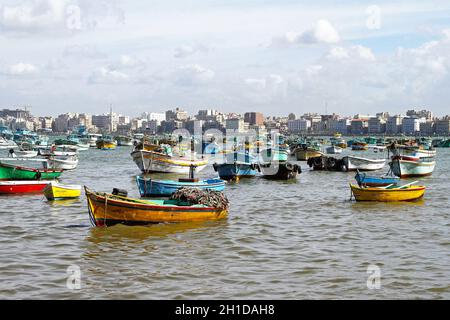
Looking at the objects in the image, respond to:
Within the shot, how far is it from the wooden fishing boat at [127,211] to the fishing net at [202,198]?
789 mm

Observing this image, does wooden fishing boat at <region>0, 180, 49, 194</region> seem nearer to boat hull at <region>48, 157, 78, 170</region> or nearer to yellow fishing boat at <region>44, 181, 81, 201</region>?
yellow fishing boat at <region>44, 181, 81, 201</region>

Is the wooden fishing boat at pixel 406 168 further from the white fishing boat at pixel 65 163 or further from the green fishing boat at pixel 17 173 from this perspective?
the white fishing boat at pixel 65 163

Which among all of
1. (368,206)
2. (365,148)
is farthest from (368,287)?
(365,148)

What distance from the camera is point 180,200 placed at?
22625 mm

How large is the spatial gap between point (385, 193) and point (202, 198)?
31.7 ft

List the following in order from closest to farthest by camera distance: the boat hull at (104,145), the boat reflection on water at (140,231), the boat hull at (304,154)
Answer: the boat reflection on water at (140,231)
the boat hull at (304,154)
the boat hull at (104,145)

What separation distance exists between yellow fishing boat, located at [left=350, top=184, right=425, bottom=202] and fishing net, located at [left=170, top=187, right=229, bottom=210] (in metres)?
7.82

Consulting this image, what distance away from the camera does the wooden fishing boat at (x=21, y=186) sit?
30766mm

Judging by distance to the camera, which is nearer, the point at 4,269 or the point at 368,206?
the point at 4,269

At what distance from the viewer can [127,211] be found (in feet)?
67.3

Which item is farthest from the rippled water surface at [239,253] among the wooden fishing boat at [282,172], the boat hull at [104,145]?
the boat hull at [104,145]
